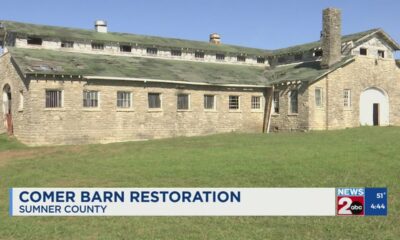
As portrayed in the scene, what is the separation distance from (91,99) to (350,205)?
22.3 metres

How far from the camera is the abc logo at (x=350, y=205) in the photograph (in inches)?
345

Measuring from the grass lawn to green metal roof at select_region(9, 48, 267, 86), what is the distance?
5108mm

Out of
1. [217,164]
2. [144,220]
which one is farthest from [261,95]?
[144,220]

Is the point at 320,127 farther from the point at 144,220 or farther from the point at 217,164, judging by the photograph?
the point at 144,220

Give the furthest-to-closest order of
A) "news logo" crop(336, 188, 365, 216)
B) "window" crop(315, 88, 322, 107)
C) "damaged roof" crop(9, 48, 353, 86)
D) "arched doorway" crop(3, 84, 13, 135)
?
"window" crop(315, 88, 322, 107) < "arched doorway" crop(3, 84, 13, 135) < "damaged roof" crop(9, 48, 353, 86) < "news logo" crop(336, 188, 365, 216)

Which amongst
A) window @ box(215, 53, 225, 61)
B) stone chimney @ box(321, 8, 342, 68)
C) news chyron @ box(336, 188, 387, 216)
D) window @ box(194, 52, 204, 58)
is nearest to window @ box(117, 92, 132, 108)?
window @ box(194, 52, 204, 58)

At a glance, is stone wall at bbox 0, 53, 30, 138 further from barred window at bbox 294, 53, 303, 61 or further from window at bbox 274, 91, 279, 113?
barred window at bbox 294, 53, 303, 61

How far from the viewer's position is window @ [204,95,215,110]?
3338 centimetres

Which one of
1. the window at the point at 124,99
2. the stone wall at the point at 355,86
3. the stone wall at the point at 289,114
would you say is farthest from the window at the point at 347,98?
the window at the point at 124,99

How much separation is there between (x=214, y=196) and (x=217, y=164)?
7665mm

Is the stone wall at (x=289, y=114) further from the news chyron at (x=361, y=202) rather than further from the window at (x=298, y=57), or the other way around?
the news chyron at (x=361, y=202)

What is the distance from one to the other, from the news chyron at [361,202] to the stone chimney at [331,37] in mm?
25460

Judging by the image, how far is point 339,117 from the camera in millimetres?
33531

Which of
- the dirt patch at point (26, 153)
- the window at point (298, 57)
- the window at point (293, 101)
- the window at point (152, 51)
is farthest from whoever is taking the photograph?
the window at point (298, 57)
